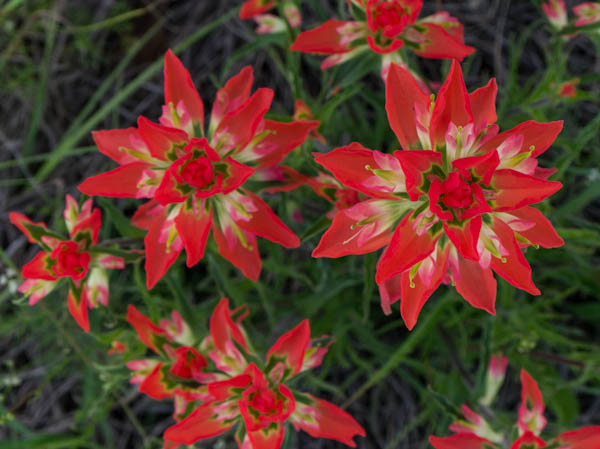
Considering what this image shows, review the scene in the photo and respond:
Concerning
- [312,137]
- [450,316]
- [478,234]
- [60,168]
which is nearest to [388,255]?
[478,234]

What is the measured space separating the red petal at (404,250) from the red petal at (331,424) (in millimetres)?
442

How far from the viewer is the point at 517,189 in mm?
899

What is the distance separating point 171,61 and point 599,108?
66.5 inches

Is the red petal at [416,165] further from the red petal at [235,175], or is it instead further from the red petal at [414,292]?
the red petal at [235,175]

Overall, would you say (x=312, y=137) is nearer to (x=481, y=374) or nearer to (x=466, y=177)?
(x=466, y=177)

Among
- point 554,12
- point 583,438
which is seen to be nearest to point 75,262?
point 583,438

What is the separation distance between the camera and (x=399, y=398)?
214 centimetres

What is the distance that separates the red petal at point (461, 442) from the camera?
3.82 feet

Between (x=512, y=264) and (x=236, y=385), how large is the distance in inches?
21.5

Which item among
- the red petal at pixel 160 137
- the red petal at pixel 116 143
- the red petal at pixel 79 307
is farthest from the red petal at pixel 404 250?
the red petal at pixel 79 307

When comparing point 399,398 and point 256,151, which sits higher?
point 256,151

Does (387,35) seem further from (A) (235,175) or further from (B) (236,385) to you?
(B) (236,385)

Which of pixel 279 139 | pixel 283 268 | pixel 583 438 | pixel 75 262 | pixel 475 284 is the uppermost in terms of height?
pixel 279 139

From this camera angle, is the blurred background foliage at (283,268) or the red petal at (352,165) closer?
the red petal at (352,165)
